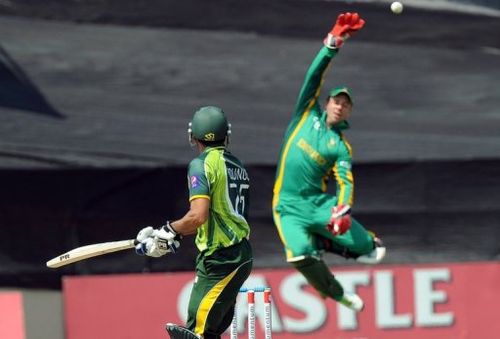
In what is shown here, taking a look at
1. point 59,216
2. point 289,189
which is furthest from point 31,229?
point 289,189

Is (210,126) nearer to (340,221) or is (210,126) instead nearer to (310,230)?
(340,221)

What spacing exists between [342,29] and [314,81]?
0.34 meters

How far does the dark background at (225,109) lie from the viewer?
325 inches

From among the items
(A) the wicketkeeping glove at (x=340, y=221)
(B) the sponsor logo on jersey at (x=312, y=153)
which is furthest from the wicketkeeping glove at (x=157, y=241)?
(B) the sponsor logo on jersey at (x=312, y=153)

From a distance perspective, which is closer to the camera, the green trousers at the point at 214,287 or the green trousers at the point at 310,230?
the green trousers at the point at 214,287

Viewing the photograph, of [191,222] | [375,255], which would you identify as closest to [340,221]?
[375,255]

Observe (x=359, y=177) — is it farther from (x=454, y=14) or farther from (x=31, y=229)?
(x=31, y=229)

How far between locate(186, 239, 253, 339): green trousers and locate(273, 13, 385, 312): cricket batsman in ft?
5.24

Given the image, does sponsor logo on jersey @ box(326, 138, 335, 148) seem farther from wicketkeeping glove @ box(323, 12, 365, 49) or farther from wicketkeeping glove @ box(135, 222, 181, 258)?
wicketkeeping glove @ box(135, 222, 181, 258)

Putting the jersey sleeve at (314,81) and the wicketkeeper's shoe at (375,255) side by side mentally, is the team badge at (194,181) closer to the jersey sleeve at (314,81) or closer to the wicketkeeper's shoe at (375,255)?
the jersey sleeve at (314,81)

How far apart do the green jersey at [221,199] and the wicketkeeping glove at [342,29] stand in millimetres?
1661

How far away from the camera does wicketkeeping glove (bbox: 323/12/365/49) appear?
7.04 meters

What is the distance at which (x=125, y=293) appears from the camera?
326 inches

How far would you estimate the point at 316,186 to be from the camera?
7332mm
